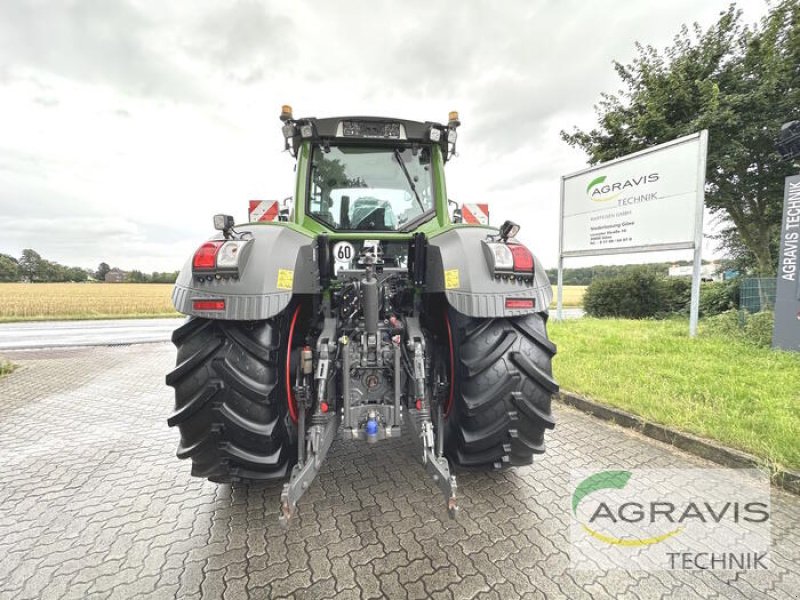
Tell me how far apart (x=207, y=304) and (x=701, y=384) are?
4.69 meters

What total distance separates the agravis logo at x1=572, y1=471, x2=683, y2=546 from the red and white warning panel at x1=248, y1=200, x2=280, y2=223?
3127 millimetres

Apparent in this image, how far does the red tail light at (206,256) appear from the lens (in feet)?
5.63

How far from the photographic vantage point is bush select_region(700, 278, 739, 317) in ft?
29.8

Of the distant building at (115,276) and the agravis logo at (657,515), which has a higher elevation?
the distant building at (115,276)

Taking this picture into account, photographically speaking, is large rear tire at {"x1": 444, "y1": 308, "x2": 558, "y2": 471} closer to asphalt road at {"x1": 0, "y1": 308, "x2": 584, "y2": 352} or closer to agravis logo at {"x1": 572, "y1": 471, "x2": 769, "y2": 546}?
agravis logo at {"x1": 572, "y1": 471, "x2": 769, "y2": 546}

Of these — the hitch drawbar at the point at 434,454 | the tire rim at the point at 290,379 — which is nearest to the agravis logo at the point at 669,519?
the hitch drawbar at the point at 434,454

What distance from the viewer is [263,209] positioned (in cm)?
331

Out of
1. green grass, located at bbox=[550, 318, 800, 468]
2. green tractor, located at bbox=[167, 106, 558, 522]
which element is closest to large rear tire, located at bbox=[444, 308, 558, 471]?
green tractor, located at bbox=[167, 106, 558, 522]

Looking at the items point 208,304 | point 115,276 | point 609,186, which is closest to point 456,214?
point 208,304

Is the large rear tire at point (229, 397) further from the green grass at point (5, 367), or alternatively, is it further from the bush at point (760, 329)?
the bush at point (760, 329)

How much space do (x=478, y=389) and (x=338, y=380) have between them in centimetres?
83

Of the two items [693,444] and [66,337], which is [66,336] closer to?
[66,337]

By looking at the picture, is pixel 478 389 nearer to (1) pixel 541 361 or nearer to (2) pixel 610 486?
(1) pixel 541 361

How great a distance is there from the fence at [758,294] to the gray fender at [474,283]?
760 centimetres
